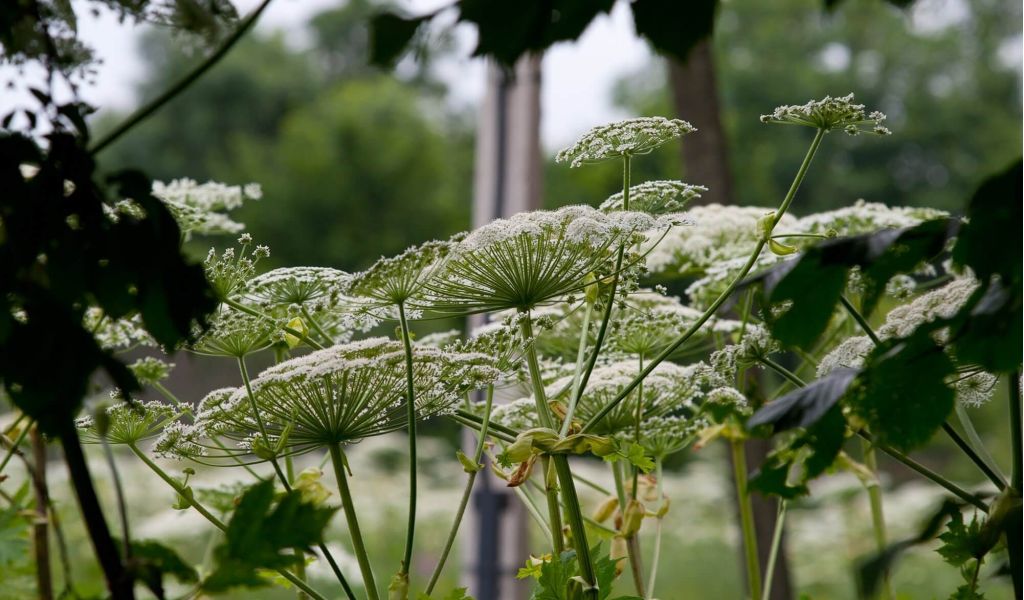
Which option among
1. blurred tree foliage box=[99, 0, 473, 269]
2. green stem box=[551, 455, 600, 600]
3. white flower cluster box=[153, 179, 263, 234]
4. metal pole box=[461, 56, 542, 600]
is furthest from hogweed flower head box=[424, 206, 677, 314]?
blurred tree foliage box=[99, 0, 473, 269]

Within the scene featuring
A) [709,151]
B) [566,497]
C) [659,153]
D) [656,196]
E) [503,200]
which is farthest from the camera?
[659,153]

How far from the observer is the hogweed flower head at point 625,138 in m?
0.64

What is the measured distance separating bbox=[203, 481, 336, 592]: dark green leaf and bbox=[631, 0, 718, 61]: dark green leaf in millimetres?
225

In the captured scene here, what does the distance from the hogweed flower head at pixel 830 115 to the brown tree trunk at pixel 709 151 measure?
→ 1.44m

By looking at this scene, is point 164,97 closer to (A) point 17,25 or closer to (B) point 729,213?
(A) point 17,25

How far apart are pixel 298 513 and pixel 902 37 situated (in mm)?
13672

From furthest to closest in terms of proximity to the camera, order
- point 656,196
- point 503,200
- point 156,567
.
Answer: point 503,200
point 656,196
point 156,567

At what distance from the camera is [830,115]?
2.04 ft

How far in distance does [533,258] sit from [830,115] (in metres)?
0.21

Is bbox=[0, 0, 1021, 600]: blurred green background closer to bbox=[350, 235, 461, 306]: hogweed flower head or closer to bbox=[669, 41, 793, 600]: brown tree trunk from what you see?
bbox=[669, 41, 793, 600]: brown tree trunk

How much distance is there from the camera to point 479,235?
588 millimetres

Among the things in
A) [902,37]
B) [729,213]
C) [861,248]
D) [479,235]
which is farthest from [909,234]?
[902,37]

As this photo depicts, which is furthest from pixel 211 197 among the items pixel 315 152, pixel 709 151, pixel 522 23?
pixel 315 152

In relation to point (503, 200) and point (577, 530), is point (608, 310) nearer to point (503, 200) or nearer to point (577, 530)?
point (577, 530)
